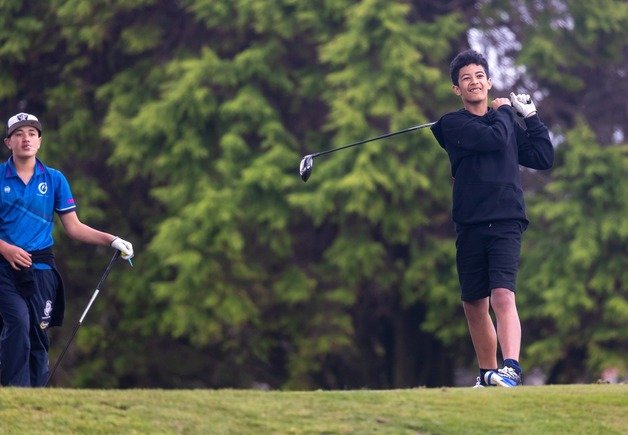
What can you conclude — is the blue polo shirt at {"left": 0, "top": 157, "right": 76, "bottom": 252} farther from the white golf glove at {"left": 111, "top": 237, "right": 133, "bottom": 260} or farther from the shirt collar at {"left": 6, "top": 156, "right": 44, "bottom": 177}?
the white golf glove at {"left": 111, "top": 237, "right": 133, "bottom": 260}

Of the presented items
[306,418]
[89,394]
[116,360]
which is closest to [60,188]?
[89,394]

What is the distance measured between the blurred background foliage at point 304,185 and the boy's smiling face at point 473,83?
28.7ft

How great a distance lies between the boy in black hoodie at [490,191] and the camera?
26.5ft

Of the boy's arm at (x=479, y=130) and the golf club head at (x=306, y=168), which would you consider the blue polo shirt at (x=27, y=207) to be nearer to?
the golf club head at (x=306, y=168)

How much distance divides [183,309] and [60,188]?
990 cm

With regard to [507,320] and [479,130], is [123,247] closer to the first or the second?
[479,130]

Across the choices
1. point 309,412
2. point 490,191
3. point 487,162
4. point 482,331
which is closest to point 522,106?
point 487,162

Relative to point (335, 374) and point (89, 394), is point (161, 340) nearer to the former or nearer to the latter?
point (335, 374)

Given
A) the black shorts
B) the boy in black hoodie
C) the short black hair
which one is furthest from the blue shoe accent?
the short black hair

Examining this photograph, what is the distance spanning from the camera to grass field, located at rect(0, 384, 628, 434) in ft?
21.3

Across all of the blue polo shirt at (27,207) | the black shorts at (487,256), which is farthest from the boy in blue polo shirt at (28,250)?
the black shorts at (487,256)

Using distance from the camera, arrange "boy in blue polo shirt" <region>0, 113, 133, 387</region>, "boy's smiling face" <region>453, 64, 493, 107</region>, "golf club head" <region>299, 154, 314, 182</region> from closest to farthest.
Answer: "boy in blue polo shirt" <region>0, 113, 133, 387</region>
"boy's smiling face" <region>453, 64, 493, 107</region>
"golf club head" <region>299, 154, 314, 182</region>

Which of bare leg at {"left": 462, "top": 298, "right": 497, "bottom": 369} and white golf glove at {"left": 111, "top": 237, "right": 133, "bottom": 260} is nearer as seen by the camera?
white golf glove at {"left": 111, "top": 237, "right": 133, "bottom": 260}

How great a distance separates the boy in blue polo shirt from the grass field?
2.71 feet
